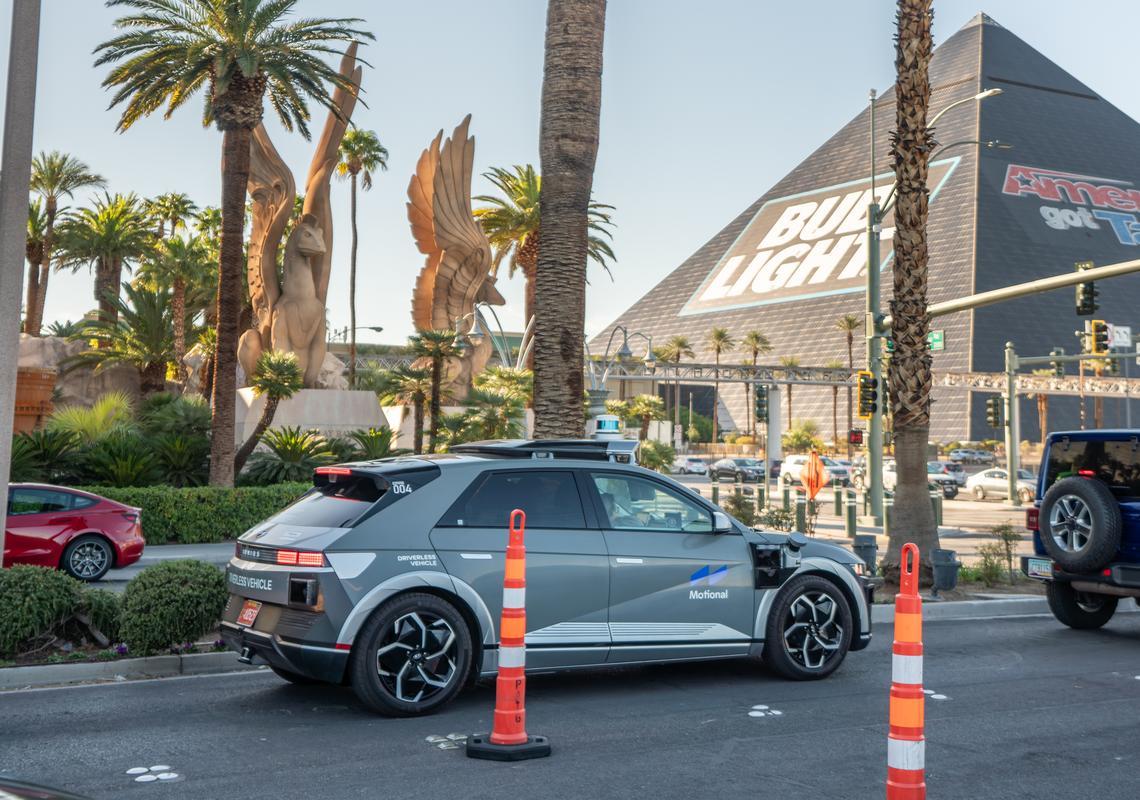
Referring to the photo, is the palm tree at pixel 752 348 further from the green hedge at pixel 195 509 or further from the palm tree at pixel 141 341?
the green hedge at pixel 195 509

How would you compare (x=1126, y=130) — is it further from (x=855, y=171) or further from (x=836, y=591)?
(x=836, y=591)

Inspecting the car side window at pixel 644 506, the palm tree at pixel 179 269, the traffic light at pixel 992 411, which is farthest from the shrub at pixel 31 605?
the traffic light at pixel 992 411

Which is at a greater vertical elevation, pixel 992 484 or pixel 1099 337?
pixel 1099 337

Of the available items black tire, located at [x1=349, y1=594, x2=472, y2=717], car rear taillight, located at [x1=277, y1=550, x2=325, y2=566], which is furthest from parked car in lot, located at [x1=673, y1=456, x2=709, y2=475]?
car rear taillight, located at [x1=277, y1=550, x2=325, y2=566]

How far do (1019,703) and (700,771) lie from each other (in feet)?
10.0

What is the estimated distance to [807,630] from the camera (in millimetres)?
8383

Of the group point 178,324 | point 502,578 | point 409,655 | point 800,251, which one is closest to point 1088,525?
point 502,578

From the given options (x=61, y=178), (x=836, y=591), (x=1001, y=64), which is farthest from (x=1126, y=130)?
(x=836, y=591)

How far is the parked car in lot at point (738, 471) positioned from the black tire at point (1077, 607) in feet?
159

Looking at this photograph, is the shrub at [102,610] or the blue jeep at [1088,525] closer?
the shrub at [102,610]

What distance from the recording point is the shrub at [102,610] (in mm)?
8759

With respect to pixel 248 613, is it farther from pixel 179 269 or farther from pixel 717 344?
pixel 717 344

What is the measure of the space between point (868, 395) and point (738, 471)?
3493 cm

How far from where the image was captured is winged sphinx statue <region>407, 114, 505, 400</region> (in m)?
43.0
